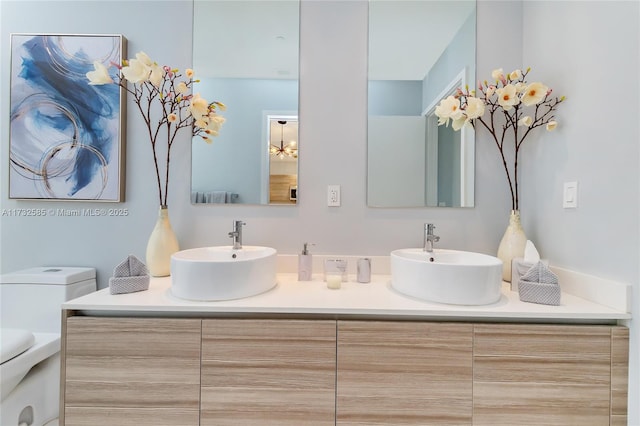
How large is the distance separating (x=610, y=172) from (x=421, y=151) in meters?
0.69

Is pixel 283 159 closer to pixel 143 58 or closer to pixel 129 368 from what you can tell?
pixel 143 58

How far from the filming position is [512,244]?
50.4 inches

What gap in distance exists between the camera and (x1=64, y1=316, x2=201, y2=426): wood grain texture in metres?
0.94

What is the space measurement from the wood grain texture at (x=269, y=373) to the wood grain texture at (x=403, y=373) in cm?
5

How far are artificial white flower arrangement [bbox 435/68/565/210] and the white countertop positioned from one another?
1.78ft

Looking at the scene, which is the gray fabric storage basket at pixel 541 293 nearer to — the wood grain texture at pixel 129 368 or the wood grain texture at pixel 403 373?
the wood grain texture at pixel 403 373

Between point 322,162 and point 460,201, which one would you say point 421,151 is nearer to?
point 460,201

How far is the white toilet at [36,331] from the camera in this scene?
115 cm

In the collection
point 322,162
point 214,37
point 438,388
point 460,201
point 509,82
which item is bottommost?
point 438,388

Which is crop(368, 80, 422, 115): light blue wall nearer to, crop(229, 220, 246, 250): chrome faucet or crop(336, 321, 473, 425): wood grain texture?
crop(229, 220, 246, 250): chrome faucet

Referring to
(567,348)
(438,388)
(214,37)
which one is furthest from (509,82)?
(214,37)

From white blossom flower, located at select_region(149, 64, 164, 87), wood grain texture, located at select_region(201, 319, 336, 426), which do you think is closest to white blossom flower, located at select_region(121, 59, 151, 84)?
white blossom flower, located at select_region(149, 64, 164, 87)

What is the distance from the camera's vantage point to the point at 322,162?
57.3 inches

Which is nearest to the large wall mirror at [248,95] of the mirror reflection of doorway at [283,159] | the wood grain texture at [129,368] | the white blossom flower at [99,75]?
the mirror reflection of doorway at [283,159]
